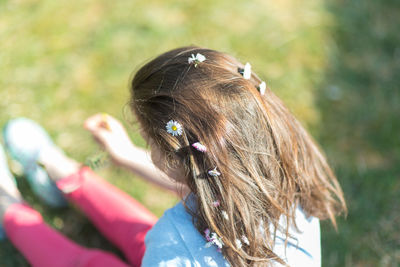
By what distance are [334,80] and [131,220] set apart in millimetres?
1569

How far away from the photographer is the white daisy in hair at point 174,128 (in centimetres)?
97

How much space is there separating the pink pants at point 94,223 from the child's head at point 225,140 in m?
0.51

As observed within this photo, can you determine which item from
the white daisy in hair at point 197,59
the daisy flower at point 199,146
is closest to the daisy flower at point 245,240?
the daisy flower at point 199,146

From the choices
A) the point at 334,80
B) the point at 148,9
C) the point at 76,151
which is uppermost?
the point at 148,9

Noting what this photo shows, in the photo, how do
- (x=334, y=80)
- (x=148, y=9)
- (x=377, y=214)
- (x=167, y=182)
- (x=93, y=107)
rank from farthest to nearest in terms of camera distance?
(x=148, y=9) < (x=334, y=80) < (x=93, y=107) < (x=377, y=214) < (x=167, y=182)

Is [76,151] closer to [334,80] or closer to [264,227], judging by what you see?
[264,227]

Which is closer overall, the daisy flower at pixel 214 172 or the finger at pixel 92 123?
the daisy flower at pixel 214 172

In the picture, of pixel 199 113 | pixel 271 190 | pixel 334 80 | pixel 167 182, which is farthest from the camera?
pixel 334 80

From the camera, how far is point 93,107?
2100mm

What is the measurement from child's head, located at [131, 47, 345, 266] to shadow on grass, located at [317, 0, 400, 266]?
815 millimetres

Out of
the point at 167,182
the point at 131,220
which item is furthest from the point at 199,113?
the point at 131,220

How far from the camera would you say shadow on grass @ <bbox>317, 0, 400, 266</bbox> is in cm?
175

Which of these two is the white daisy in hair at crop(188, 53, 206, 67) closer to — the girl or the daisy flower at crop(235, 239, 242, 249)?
the girl

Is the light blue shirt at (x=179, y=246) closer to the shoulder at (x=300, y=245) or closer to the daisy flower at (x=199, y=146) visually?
the shoulder at (x=300, y=245)
